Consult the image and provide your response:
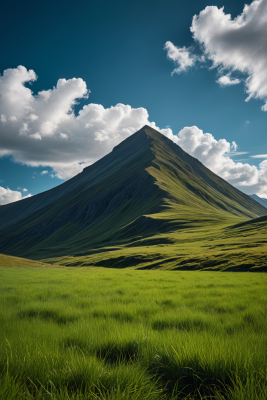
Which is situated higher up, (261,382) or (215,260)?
(261,382)

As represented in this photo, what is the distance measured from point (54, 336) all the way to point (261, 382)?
355 centimetres

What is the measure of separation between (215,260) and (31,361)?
48889 millimetres

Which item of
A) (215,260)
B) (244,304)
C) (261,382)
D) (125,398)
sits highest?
(125,398)

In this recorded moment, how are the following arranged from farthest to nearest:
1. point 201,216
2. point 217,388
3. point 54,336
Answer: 1. point 201,216
2. point 54,336
3. point 217,388

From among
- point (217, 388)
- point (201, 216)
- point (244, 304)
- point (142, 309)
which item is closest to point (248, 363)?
point (217, 388)

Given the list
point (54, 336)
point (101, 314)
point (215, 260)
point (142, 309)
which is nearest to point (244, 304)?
point (142, 309)

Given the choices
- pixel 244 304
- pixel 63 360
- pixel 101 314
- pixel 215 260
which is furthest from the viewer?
pixel 215 260

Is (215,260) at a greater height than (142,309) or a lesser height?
lesser

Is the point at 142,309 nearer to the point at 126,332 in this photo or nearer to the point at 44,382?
the point at 126,332

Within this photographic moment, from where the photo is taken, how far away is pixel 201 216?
13425cm

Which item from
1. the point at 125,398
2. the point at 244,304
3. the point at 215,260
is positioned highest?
the point at 125,398

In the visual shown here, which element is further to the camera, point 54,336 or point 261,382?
point 54,336

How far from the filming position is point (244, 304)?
761 centimetres

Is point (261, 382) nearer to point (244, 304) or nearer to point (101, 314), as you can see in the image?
point (101, 314)
